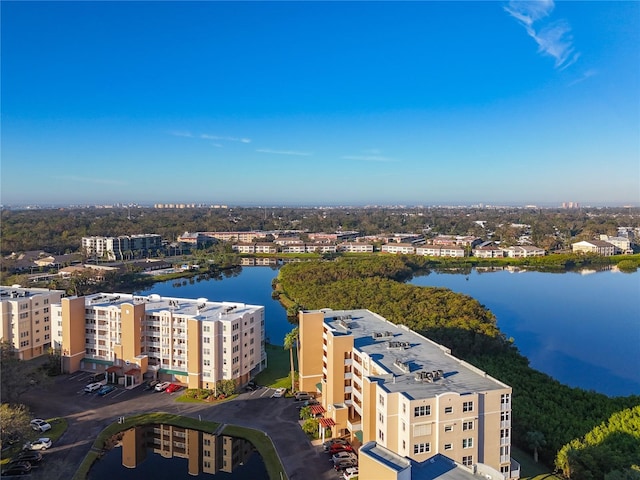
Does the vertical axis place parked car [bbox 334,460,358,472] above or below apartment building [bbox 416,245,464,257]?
below

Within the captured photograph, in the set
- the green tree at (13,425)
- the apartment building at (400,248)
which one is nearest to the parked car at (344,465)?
the green tree at (13,425)

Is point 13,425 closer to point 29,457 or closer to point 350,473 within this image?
point 29,457

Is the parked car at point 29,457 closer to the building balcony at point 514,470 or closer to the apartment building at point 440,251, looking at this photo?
the building balcony at point 514,470

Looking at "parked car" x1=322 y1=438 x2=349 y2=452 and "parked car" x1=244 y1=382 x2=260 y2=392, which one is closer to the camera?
"parked car" x1=322 y1=438 x2=349 y2=452

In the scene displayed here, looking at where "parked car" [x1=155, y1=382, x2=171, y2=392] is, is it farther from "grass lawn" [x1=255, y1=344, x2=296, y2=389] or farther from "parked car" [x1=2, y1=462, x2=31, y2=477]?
"parked car" [x1=2, y1=462, x2=31, y2=477]

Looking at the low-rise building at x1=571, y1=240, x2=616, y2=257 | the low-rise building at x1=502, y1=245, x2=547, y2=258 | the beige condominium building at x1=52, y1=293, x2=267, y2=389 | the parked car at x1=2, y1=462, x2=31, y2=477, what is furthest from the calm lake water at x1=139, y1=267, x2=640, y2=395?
the parked car at x1=2, y1=462, x2=31, y2=477

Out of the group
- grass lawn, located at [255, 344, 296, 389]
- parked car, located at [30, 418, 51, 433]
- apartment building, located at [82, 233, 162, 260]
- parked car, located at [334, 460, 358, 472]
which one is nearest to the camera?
parked car, located at [334, 460, 358, 472]
